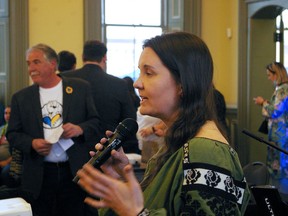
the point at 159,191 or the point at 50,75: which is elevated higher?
the point at 50,75

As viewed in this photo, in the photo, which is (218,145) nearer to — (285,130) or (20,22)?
(285,130)

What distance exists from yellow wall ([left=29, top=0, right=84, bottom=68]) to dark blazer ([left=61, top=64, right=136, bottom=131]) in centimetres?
274

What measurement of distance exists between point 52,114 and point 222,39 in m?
4.70

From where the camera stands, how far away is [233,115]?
24.6ft

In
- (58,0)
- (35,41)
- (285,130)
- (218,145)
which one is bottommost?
(285,130)

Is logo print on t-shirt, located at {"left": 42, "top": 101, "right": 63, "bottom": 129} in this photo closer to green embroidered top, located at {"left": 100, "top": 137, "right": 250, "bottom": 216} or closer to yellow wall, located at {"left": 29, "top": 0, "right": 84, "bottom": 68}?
green embroidered top, located at {"left": 100, "top": 137, "right": 250, "bottom": 216}

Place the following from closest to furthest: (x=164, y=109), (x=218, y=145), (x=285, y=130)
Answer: (x=218, y=145) < (x=164, y=109) < (x=285, y=130)

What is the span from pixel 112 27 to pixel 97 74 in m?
3.29

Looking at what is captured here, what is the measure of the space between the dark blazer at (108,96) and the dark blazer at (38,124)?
583 mm

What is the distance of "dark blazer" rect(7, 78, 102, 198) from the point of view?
3.44 m

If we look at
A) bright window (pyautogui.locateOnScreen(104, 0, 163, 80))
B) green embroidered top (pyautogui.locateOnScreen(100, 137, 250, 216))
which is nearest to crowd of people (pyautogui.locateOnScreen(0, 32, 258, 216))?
green embroidered top (pyautogui.locateOnScreen(100, 137, 250, 216))

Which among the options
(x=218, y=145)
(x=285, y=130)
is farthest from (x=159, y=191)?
(x=285, y=130)

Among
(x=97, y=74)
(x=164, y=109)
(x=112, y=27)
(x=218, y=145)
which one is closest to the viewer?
(x=218, y=145)

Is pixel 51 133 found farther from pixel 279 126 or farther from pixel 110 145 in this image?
pixel 279 126
